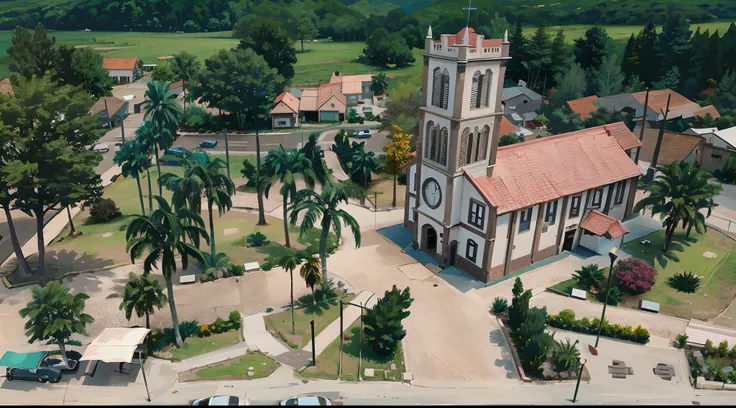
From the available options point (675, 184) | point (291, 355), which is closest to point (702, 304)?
point (675, 184)

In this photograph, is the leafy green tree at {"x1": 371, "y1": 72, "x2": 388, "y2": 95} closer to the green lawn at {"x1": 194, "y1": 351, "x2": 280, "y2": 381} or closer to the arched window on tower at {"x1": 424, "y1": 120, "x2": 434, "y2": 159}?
the arched window on tower at {"x1": 424, "y1": 120, "x2": 434, "y2": 159}

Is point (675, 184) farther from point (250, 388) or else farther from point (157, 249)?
point (157, 249)

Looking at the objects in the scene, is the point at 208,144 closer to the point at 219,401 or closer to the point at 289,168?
the point at 289,168

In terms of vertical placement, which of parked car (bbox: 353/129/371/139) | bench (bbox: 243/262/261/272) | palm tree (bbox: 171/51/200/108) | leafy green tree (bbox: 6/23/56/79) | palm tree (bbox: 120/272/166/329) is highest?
leafy green tree (bbox: 6/23/56/79)

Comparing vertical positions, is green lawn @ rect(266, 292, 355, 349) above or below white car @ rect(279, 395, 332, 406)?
below

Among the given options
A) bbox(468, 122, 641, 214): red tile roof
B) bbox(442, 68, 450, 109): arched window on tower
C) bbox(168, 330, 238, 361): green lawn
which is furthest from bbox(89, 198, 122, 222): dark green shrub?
bbox(468, 122, 641, 214): red tile roof

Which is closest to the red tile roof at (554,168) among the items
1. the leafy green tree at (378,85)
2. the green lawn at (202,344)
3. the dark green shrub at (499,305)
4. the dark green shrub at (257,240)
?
the dark green shrub at (499,305)

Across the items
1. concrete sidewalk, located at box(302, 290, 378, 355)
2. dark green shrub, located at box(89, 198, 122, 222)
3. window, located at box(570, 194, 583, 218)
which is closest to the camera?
concrete sidewalk, located at box(302, 290, 378, 355)
